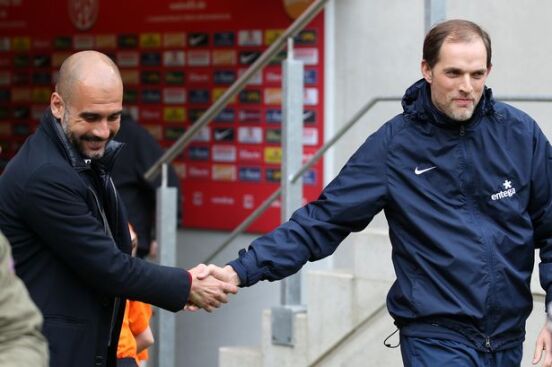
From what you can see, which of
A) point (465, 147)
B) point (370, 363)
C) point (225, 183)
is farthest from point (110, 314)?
point (225, 183)

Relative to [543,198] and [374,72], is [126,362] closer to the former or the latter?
[543,198]

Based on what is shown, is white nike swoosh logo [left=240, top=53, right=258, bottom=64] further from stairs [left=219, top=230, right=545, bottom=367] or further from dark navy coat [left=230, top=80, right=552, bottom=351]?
dark navy coat [left=230, top=80, right=552, bottom=351]

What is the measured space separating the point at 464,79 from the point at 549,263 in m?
0.68

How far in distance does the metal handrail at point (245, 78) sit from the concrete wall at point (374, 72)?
0.70 m

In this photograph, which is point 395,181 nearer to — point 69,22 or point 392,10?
point 392,10

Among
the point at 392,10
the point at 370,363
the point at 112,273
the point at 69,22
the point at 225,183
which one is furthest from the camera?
the point at 69,22

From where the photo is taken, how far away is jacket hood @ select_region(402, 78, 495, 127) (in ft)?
13.8

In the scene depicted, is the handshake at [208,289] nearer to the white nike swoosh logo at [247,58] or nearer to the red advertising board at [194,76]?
the red advertising board at [194,76]

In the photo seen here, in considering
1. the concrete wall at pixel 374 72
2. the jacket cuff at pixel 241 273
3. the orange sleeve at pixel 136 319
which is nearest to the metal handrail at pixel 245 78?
the concrete wall at pixel 374 72

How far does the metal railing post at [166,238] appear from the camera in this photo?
711 cm

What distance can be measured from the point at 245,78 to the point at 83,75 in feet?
8.67

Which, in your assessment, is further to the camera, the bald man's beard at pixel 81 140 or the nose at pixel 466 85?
the nose at pixel 466 85

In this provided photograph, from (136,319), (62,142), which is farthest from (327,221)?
(136,319)

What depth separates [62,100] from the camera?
409 cm
